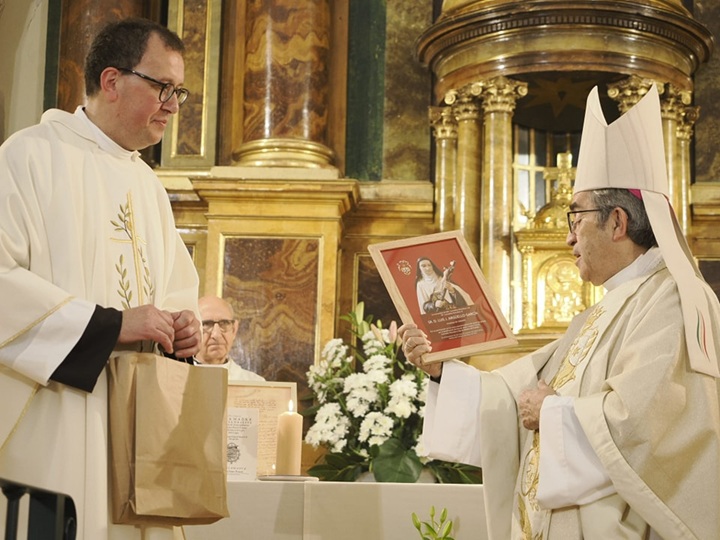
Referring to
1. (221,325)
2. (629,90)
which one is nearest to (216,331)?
(221,325)

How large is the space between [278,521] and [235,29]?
4599mm

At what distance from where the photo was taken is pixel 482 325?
3699 mm

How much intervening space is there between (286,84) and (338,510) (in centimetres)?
387

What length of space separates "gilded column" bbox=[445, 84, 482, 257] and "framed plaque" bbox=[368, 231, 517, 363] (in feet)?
11.9

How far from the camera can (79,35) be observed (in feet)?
25.7

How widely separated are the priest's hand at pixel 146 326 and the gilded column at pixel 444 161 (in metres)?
4.86

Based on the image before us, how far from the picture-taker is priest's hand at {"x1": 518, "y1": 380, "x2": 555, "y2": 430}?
11.1 ft

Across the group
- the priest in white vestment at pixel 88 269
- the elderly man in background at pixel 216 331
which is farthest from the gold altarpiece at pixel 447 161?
the priest in white vestment at pixel 88 269

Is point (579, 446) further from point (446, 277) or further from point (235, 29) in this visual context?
point (235, 29)

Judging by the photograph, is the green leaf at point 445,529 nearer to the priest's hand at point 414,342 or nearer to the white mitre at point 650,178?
the priest's hand at point 414,342

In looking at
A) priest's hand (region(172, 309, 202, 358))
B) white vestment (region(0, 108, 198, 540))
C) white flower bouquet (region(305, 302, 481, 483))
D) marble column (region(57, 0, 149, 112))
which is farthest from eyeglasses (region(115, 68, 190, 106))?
marble column (region(57, 0, 149, 112))

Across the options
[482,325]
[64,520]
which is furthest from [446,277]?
[64,520]

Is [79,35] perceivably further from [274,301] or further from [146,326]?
[146,326]

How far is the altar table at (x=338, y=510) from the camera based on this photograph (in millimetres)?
4207
